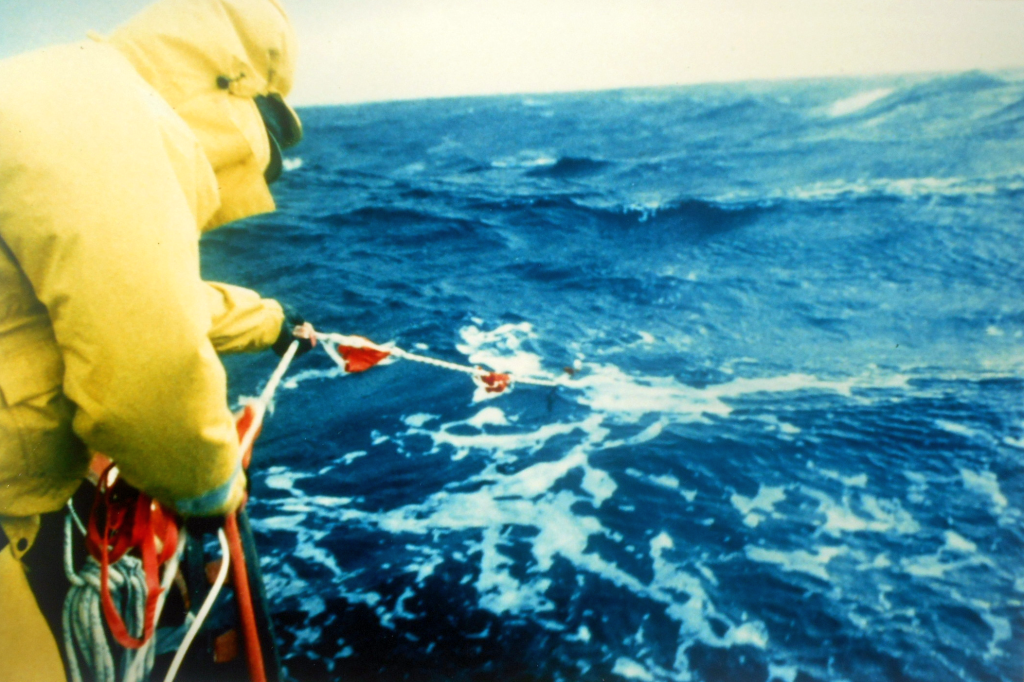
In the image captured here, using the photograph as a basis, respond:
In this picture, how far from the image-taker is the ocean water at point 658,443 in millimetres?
Result: 3145

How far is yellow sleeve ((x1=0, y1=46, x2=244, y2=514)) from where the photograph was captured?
97 cm

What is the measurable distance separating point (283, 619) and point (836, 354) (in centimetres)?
643

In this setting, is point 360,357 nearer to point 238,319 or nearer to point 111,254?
point 238,319

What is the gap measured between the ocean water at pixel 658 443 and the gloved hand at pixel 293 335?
6.13 ft

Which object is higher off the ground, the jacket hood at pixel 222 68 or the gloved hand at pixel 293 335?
the jacket hood at pixel 222 68

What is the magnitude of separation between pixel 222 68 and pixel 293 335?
1.07 metres

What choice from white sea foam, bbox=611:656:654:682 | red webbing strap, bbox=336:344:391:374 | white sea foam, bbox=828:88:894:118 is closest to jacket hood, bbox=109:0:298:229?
red webbing strap, bbox=336:344:391:374

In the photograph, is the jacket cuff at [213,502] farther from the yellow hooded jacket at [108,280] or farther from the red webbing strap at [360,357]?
the red webbing strap at [360,357]

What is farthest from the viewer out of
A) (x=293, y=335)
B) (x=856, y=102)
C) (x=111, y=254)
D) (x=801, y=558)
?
(x=856, y=102)

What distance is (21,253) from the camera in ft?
3.25

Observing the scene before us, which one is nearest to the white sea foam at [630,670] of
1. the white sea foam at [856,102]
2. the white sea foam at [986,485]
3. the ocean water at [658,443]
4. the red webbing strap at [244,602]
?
the ocean water at [658,443]

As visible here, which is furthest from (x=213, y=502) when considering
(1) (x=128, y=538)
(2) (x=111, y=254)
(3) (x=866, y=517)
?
(3) (x=866, y=517)

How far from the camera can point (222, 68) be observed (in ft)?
4.94

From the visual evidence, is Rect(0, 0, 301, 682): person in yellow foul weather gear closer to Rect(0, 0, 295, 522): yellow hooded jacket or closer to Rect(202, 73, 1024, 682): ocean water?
Rect(0, 0, 295, 522): yellow hooded jacket
